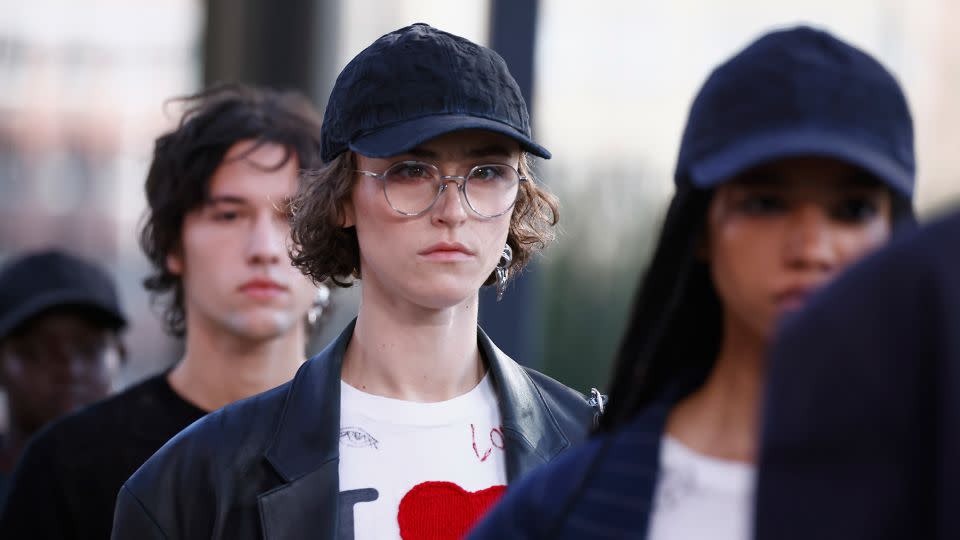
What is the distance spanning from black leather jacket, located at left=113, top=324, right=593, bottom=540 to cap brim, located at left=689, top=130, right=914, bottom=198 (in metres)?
1.08

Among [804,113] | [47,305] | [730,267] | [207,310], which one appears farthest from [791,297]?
[47,305]

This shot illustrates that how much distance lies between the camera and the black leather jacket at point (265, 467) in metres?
2.59

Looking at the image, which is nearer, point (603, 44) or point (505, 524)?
point (505, 524)

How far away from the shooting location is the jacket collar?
104 inches

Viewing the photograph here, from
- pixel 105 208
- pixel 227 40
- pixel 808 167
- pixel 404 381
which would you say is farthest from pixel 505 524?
pixel 105 208

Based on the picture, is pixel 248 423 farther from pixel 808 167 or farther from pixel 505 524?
pixel 808 167

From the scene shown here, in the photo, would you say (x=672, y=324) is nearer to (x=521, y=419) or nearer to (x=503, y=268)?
(x=521, y=419)

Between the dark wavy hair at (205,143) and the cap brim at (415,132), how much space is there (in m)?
1.11

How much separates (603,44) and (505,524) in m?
4.11

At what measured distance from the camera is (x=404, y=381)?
2.77m

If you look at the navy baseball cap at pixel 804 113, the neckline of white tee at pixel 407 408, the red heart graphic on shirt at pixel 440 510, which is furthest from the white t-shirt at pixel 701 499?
the neckline of white tee at pixel 407 408

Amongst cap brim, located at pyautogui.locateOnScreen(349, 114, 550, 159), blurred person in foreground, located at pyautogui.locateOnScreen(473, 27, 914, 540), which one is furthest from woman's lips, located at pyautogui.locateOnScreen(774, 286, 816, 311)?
cap brim, located at pyautogui.locateOnScreen(349, 114, 550, 159)

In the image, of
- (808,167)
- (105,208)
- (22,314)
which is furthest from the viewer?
(105,208)

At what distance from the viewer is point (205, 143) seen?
384cm
